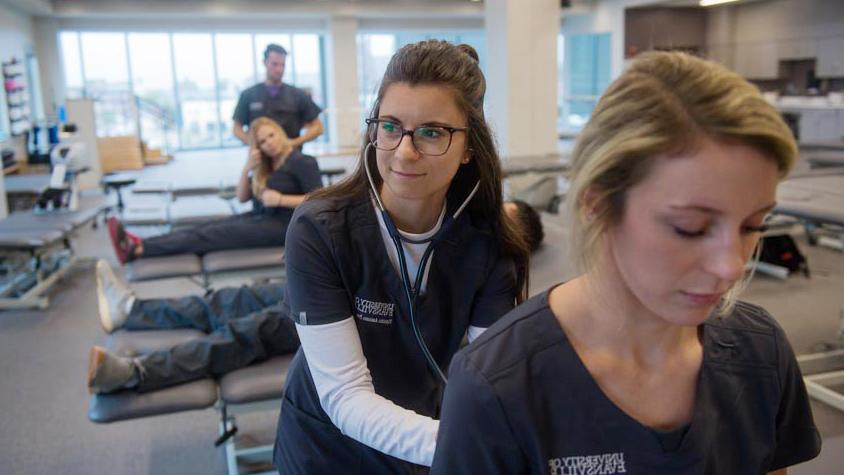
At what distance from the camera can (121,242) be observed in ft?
12.4

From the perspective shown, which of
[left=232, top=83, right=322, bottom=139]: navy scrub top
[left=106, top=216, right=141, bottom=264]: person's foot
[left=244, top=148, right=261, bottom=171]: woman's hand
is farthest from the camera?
[left=232, top=83, right=322, bottom=139]: navy scrub top

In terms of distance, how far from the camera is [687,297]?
2.24ft

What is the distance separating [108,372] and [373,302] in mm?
1218

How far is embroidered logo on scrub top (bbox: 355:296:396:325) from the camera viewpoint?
4.16 ft

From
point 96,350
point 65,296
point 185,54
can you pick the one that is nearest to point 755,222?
point 96,350

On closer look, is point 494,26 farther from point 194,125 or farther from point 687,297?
point 194,125

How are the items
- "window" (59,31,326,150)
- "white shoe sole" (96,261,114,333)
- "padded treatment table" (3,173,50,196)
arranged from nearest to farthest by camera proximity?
"white shoe sole" (96,261,114,333)
"padded treatment table" (3,173,50,196)
"window" (59,31,326,150)

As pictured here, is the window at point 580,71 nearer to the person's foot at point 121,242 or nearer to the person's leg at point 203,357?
the person's foot at point 121,242

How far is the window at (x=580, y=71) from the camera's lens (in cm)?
1313

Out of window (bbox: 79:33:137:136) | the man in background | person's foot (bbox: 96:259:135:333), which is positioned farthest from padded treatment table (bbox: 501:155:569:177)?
window (bbox: 79:33:137:136)

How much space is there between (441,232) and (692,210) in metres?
0.65

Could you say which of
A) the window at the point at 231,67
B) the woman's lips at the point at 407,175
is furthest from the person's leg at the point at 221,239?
the window at the point at 231,67

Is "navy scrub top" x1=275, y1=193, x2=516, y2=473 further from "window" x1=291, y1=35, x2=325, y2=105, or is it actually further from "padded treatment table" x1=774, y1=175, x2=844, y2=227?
"window" x1=291, y1=35, x2=325, y2=105

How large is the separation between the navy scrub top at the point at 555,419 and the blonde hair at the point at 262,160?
3.28m
